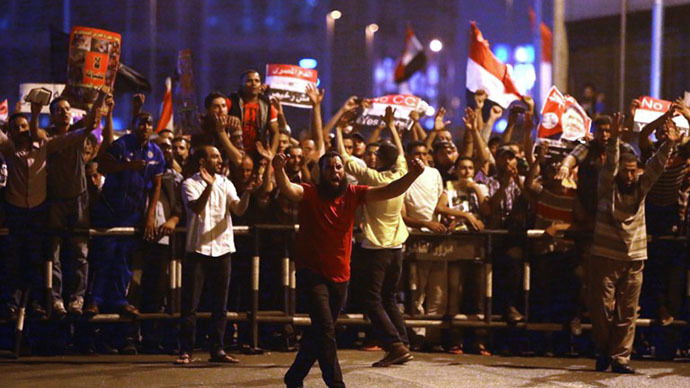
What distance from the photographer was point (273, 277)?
1195 centimetres

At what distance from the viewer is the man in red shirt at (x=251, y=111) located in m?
12.3

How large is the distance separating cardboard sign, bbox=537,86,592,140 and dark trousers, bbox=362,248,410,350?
11.5ft

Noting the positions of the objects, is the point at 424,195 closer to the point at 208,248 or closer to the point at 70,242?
the point at 208,248

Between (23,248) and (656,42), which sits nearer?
(23,248)

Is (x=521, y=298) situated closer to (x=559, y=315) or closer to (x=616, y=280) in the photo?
(x=559, y=315)

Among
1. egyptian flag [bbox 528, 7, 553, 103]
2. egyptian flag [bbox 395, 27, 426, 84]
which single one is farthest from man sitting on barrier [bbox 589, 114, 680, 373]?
egyptian flag [bbox 528, 7, 553, 103]

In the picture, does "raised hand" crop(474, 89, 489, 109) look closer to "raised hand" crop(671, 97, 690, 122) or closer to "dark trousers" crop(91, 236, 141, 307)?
"raised hand" crop(671, 97, 690, 122)

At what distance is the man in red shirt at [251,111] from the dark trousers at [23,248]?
94.4 inches

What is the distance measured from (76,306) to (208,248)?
1495 mm

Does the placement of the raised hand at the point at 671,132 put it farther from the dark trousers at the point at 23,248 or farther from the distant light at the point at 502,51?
the distant light at the point at 502,51

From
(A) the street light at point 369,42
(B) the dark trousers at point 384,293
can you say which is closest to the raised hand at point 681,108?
(B) the dark trousers at point 384,293

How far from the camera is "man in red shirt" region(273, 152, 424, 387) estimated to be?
28.1 ft

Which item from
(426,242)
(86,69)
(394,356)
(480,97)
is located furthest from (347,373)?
(480,97)

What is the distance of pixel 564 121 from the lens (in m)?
13.6
